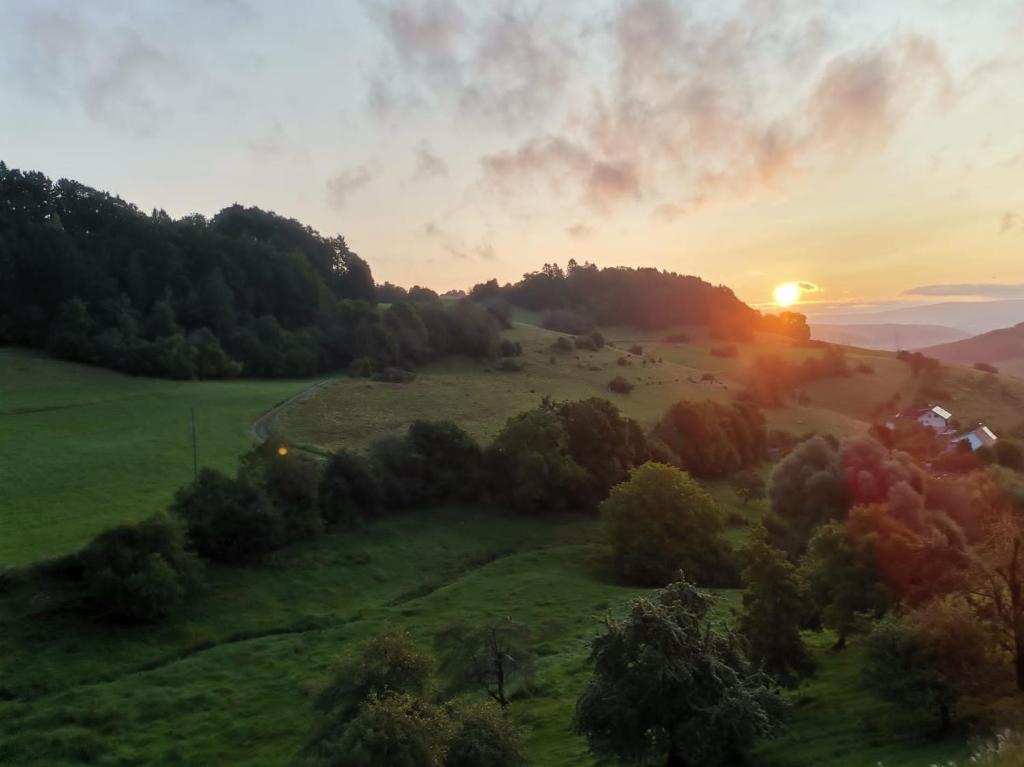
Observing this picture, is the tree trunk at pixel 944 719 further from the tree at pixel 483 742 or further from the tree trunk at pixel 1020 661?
the tree at pixel 483 742

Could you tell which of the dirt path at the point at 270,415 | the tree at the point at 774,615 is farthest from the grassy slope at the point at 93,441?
the tree at the point at 774,615

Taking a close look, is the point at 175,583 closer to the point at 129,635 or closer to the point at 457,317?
the point at 129,635

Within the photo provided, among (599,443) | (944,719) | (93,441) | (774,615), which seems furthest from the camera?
(599,443)

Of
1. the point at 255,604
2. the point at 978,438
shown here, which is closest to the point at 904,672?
the point at 255,604

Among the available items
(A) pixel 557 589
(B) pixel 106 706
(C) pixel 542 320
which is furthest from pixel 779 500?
(C) pixel 542 320

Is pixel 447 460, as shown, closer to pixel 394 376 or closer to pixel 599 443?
pixel 599 443

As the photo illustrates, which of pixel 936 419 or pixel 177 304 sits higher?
pixel 177 304
